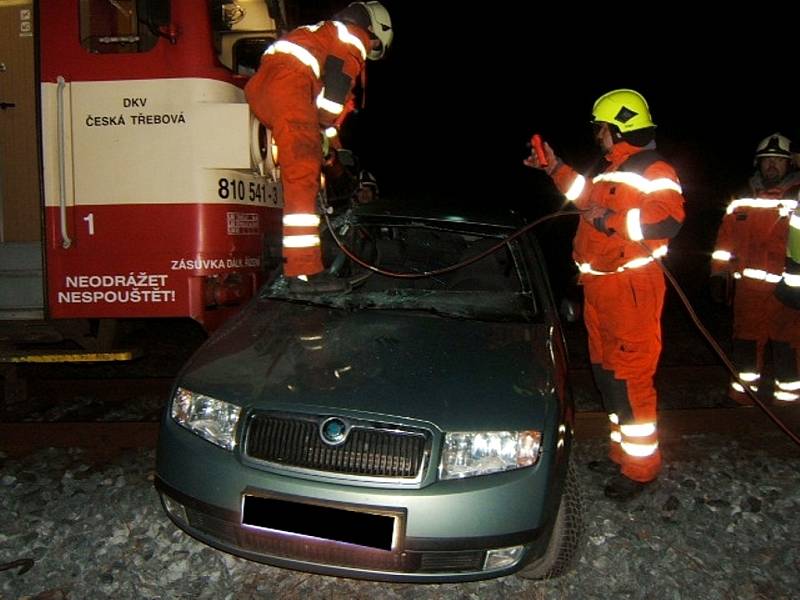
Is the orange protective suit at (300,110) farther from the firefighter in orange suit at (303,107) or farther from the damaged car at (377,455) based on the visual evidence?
the damaged car at (377,455)

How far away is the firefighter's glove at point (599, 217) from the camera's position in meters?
3.58

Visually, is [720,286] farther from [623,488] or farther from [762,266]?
[623,488]

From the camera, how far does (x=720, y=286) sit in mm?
5164

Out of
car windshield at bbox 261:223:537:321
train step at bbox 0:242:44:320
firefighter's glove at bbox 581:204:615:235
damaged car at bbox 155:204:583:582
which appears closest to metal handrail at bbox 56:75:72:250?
train step at bbox 0:242:44:320

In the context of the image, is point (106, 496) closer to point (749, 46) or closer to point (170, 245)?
point (170, 245)

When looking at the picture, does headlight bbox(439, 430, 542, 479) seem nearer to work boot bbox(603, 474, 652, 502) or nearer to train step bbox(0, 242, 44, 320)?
work boot bbox(603, 474, 652, 502)

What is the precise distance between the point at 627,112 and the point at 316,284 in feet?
6.38

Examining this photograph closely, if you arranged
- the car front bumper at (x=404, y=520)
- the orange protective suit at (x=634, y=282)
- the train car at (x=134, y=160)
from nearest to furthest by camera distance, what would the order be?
the car front bumper at (x=404, y=520) → the orange protective suit at (x=634, y=282) → the train car at (x=134, y=160)

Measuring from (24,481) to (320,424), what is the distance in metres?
2.13

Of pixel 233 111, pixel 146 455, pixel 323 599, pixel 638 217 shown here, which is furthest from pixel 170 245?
pixel 638 217

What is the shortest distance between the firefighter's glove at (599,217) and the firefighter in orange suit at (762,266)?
198 centimetres

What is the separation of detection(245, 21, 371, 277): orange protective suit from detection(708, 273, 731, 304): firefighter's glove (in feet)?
10.7

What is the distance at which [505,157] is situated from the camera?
4950 centimetres

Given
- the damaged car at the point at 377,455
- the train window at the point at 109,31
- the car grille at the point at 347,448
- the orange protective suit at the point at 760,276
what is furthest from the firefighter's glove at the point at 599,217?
the train window at the point at 109,31
